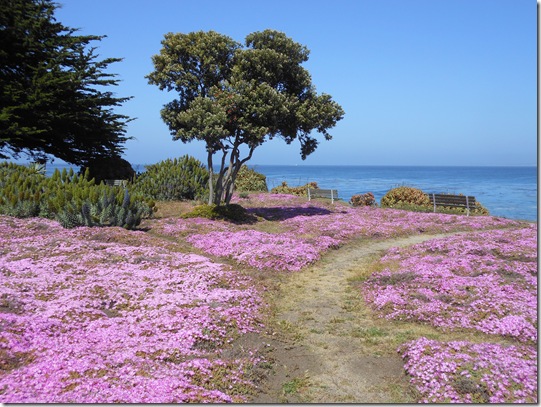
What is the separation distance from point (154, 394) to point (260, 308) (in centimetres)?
478

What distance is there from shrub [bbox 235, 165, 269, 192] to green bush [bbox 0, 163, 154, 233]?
22.4 m

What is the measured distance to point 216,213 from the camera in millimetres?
22891

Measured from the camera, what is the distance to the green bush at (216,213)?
2255cm

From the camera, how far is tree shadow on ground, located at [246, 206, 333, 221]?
2622 cm

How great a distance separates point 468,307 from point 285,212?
738 inches

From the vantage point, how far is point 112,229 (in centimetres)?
1688

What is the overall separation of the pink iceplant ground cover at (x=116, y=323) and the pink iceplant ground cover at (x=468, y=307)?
325cm

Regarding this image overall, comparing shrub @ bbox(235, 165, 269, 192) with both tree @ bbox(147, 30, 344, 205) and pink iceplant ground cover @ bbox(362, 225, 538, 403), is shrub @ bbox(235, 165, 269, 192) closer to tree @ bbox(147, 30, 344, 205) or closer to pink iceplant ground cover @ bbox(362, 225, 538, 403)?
tree @ bbox(147, 30, 344, 205)

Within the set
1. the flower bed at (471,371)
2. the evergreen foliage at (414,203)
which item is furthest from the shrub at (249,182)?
the flower bed at (471,371)

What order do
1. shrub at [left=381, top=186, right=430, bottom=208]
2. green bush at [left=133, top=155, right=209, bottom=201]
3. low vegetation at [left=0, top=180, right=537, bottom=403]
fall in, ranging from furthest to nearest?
shrub at [left=381, top=186, right=430, bottom=208]
green bush at [left=133, top=155, right=209, bottom=201]
low vegetation at [left=0, top=180, right=537, bottom=403]

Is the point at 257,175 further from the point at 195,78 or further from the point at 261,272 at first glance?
the point at 261,272

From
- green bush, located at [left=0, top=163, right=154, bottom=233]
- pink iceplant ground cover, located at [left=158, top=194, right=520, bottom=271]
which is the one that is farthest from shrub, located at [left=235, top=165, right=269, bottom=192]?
green bush, located at [left=0, top=163, right=154, bottom=233]

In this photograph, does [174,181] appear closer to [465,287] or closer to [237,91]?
[237,91]

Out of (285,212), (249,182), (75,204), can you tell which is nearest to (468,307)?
(75,204)
